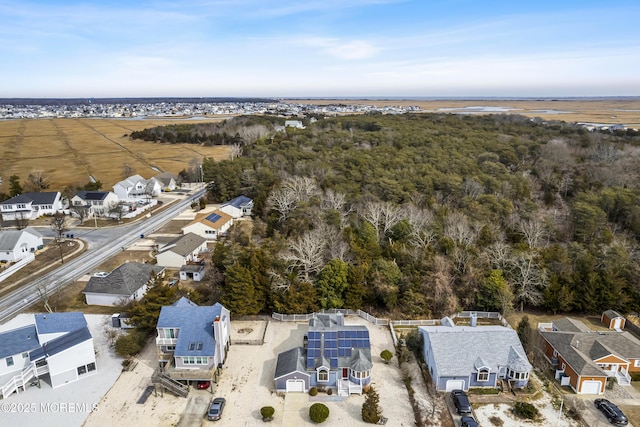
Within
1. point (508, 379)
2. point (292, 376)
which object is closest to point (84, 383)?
point (292, 376)

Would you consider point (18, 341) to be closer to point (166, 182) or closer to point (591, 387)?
point (591, 387)

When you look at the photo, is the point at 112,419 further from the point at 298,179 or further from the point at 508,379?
the point at 298,179

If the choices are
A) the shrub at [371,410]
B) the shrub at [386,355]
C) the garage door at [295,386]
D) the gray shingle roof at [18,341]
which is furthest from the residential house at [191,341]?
the shrub at [386,355]

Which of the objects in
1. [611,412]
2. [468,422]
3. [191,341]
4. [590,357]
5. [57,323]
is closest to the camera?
[468,422]

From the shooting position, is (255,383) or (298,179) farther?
(298,179)

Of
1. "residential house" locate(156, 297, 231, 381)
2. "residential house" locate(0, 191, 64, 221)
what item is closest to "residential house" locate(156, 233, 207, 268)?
"residential house" locate(156, 297, 231, 381)

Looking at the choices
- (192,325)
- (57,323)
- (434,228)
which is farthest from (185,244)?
(434,228)

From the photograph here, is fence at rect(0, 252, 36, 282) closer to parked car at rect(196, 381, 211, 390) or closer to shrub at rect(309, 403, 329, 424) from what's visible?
parked car at rect(196, 381, 211, 390)

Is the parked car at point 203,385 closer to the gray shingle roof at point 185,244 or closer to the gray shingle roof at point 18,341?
the gray shingle roof at point 18,341
